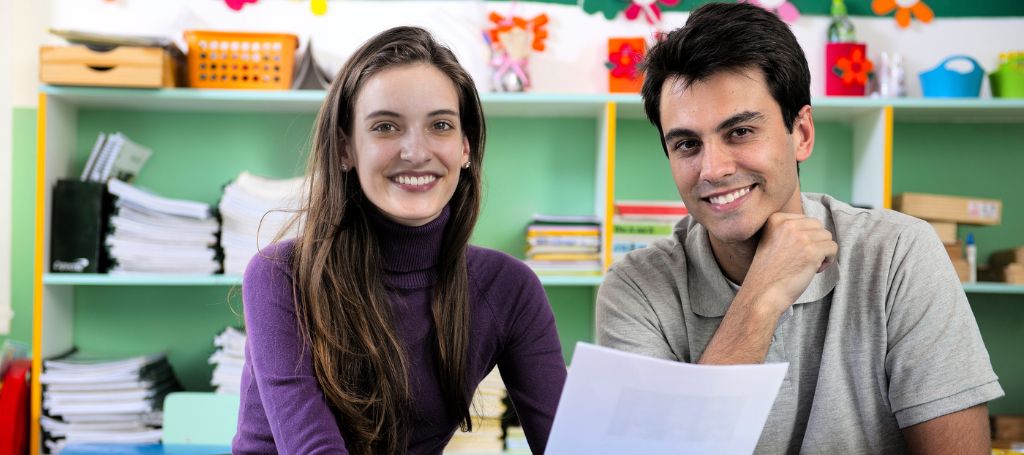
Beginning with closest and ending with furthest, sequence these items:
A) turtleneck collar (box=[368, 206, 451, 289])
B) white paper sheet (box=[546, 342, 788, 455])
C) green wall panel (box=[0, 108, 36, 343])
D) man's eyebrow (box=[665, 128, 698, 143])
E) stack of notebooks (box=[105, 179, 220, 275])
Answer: white paper sheet (box=[546, 342, 788, 455]), man's eyebrow (box=[665, 128, 698, 143]), turtleneck collar (box=[368, 206, 451, 289]), stack of notebooks (box=[105, 179, 220, 275]), green wall panel (box=[0, 108, 36, 343])

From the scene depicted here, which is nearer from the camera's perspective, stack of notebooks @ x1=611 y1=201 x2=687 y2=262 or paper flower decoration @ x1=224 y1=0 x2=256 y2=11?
stack of notebooks @ x1=611 y1=201 x2=687 y2=262

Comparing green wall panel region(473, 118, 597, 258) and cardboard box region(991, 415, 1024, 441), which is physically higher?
green wall panel region(473, 118, 597, 258)

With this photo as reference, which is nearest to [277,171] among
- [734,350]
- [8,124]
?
[8,124]

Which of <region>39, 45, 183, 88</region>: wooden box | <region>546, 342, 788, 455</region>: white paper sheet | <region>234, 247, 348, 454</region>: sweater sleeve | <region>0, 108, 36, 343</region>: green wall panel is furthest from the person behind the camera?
<region>0, 108, 36, 343</region>: green wall panel

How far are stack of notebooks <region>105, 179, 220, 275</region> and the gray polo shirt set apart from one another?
1.57 metres

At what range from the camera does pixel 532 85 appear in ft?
9.52

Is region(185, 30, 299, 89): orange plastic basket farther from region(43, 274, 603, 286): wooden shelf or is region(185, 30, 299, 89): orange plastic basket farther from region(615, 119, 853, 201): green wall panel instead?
region(615, 119, 853, 201): green wall panel

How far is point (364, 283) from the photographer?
1.45 meters

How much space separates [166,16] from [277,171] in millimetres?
584

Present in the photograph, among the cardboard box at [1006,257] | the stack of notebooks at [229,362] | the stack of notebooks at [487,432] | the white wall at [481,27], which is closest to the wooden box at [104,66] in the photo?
the white wall at [481,27]

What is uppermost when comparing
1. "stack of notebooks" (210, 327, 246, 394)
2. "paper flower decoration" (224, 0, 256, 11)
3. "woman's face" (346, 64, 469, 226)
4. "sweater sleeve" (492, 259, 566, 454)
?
"paper flower decoration" (224, 0, 256, 11)

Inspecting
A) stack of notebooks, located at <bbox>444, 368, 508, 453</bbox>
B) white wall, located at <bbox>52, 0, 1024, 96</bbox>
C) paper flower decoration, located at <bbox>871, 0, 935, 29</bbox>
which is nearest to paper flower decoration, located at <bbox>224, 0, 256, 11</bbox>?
white wall, located at <bbox>52, 0, 1024, 96</bbox>

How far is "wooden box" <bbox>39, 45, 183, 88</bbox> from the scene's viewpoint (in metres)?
2.48

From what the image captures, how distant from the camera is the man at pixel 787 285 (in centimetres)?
129
